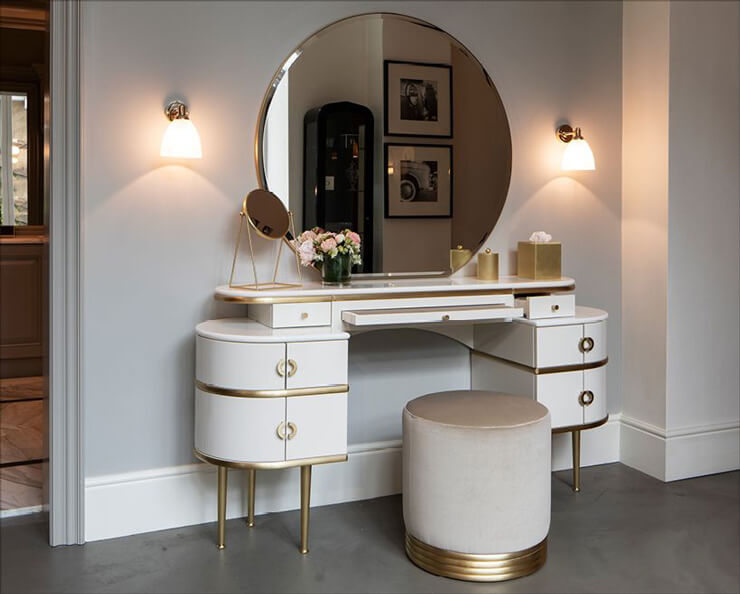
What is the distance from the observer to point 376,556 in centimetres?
233

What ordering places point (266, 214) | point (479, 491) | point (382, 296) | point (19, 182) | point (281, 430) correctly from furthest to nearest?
point (266, 214) < point (382, 296) < point (281, 430) < point (479, 491) < point (19, 182)

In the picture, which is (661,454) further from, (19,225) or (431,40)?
(19,225)

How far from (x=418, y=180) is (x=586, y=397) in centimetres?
103

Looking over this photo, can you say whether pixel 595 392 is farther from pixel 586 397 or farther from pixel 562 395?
pixel 562 395

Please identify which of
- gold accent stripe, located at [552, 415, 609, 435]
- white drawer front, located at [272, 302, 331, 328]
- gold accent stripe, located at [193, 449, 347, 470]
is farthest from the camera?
gold accent stripe, located at [552, 415, 609, 435]

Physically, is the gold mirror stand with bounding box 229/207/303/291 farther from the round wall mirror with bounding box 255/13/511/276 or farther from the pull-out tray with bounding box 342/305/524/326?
the pull-out tray with bounding box 342/305/524/326

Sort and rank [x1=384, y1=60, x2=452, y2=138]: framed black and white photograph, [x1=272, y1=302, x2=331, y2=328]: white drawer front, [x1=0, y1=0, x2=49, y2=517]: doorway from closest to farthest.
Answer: [x1=0, y1=0, x2=49, y2=517]: doorway
[x1=272, y1=302, x2=331, y2=328]: white drawer front
[x1=384, y1=60, x2=452, y2=138]: framed black and white photograph

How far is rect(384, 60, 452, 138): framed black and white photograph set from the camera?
2.78 metres

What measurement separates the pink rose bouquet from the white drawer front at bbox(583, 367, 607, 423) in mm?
947

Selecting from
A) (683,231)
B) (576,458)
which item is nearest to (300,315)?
(576,458)

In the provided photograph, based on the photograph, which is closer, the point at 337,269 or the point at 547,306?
the point at 337,269

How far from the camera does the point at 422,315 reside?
7.91 ft

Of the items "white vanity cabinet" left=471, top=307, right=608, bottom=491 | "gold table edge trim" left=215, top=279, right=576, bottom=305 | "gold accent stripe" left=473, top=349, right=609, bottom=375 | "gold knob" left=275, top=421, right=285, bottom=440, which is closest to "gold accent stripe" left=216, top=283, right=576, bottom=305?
"gold table edge trim" left=215, top=279, right=576, bottom=305

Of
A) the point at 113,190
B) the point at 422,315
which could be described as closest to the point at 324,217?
the point at 422,315
